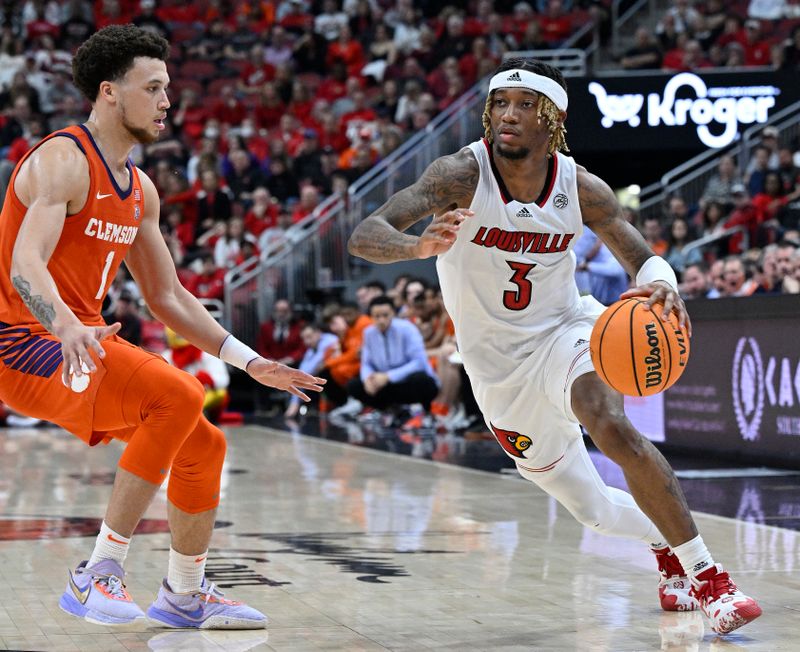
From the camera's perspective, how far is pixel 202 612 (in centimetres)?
446

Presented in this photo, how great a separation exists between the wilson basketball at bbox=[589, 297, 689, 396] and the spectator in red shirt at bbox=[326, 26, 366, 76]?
58.2 feet

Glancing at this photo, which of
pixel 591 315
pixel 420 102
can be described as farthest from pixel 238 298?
pixel 591 315

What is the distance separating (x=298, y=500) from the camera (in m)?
7.95

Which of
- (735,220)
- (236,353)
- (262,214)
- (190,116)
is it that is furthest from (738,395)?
(190,116)

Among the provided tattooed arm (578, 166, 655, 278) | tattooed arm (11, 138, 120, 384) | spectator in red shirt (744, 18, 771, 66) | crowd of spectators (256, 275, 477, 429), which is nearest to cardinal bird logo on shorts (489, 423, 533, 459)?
tattooed arm (578, 166, 655, 278)

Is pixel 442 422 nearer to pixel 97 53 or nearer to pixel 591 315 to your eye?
pixel 591 315

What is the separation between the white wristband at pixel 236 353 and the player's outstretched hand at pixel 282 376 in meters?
0.04

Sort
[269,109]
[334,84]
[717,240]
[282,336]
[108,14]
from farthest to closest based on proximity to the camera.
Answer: [108,14] → [334,84] → [269,109] → [282,336] → [717,240]

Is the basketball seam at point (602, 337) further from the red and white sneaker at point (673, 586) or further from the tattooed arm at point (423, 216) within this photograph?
the red and white sneaker at point (673, 586)

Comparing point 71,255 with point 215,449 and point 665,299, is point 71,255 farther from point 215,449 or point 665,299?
point 665,299

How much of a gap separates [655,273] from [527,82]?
2.85ft

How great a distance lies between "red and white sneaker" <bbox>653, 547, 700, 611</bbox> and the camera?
15.5 feet

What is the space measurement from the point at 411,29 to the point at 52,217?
18.2 m

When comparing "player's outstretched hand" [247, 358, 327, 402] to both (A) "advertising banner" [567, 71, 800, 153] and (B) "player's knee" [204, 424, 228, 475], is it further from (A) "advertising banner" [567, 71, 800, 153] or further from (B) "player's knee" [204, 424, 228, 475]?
(A) "advertising banner" [567, 71, 800, 153]
